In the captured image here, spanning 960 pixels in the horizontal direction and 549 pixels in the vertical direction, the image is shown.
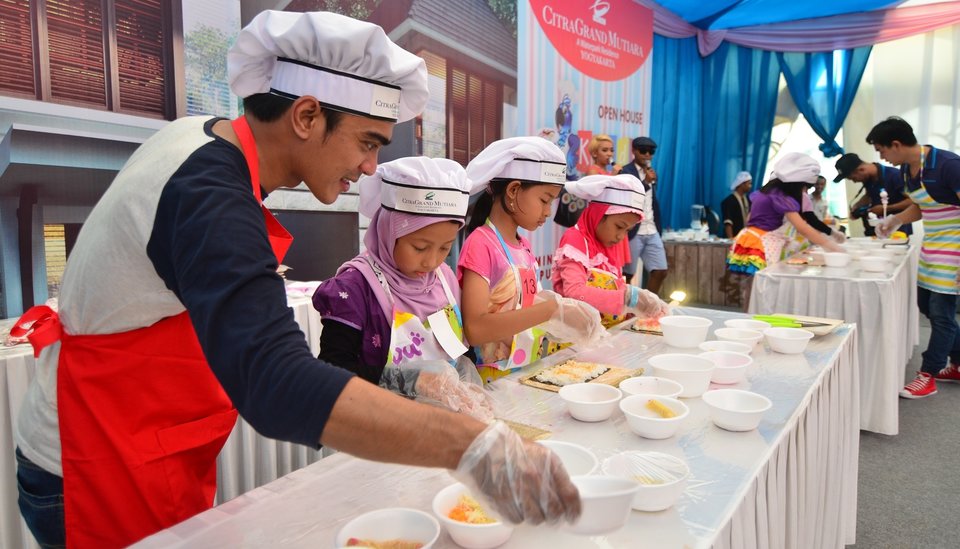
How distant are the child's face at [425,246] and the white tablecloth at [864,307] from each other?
2.80m

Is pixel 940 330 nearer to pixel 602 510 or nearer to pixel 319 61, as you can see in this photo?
pixel 602 510

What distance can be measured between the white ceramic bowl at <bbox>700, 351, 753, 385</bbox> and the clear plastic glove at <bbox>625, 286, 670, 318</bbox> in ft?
1.92

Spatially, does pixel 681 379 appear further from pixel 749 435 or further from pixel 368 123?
pixel 368 123

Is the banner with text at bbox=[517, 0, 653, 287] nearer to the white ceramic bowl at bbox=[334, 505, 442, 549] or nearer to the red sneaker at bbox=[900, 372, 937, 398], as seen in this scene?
the red sneaker at bbox=[900, 372, 937, 398]

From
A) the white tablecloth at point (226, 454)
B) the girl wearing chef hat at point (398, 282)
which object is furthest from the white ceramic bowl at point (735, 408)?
the white tablecloth at point (226, 454)

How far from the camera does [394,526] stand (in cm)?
92

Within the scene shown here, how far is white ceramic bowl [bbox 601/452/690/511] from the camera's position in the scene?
971 millimetres

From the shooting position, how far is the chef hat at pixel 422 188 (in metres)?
1.69

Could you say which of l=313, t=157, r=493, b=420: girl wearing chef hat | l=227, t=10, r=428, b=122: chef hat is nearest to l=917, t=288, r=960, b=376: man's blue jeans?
l=313, t=157, r=493, b=420: girl wearing chef hat

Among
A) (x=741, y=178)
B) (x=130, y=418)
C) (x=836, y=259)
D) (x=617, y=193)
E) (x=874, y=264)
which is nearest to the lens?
(x=130, y=418)

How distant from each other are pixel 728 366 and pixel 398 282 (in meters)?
1.02

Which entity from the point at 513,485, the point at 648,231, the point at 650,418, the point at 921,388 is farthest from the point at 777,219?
the point at 513,485

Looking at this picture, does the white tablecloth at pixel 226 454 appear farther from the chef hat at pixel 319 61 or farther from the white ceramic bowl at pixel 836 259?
the white ceramic bowl at pixel 836 259

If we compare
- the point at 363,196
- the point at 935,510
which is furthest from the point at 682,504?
the point at 935,510
